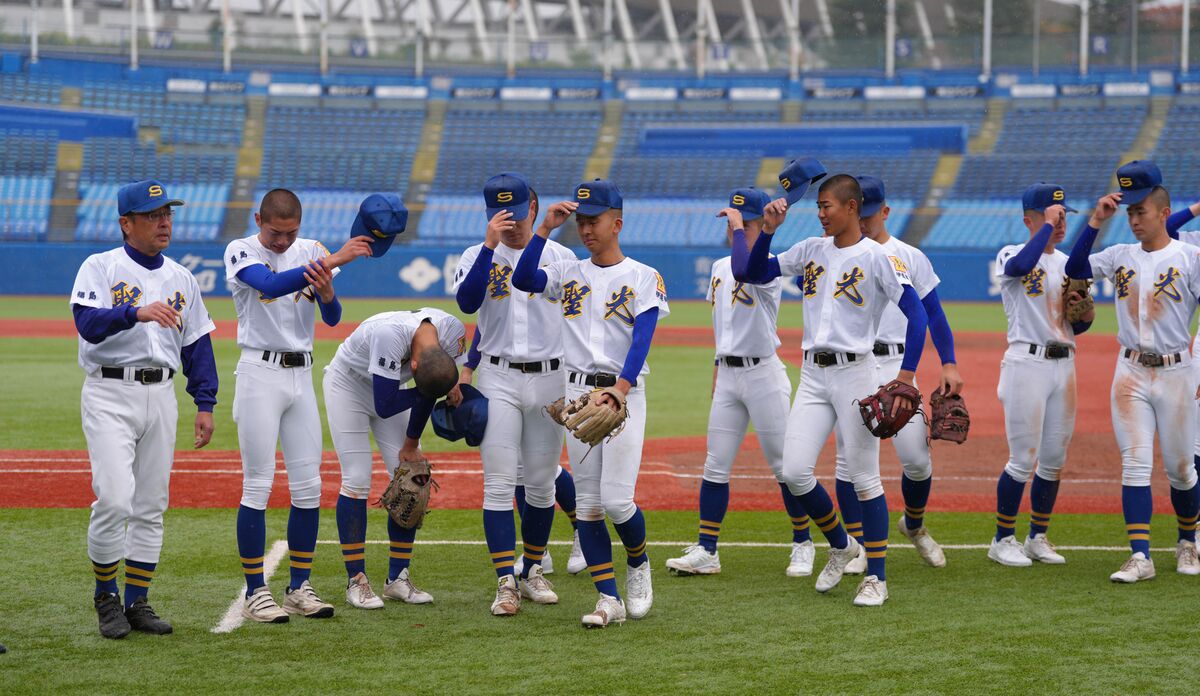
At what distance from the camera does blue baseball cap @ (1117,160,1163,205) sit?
7.10 meters

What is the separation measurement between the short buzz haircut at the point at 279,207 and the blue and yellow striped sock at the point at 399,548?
176 centimetres

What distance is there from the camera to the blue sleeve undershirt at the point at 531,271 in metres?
6.12

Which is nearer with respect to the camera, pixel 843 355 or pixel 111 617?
pixel 111 617

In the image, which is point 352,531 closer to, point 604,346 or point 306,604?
point 306,604

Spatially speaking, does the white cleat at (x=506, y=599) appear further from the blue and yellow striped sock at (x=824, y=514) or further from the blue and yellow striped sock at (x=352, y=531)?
the blue and yellow striped sock at (x=824, y=514)

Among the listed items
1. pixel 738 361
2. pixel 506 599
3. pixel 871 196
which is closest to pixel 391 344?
pixel 506 599

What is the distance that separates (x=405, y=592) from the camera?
262 inches

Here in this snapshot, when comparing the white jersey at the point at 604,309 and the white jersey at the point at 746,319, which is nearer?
the white jersey at the point at 604,309

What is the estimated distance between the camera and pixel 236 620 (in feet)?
20.3

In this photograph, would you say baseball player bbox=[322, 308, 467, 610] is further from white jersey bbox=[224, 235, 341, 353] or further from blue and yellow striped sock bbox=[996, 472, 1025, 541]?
blue and yellow striped sock bbox=[996, 472, 1025, 541]

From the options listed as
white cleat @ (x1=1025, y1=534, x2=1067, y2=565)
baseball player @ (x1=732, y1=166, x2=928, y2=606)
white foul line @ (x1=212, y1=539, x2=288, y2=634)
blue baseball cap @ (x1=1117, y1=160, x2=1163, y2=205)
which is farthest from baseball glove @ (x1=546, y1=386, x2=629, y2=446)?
blue baseball cap @ (x1=1117, y1=160, x2=1163, y2=205)

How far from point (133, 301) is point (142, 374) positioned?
362mm

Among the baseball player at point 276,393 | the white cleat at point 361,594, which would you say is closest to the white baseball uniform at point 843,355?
the white cleat at point 361,594

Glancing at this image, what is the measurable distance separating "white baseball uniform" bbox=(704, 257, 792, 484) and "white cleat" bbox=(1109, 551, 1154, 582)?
6.41ft
